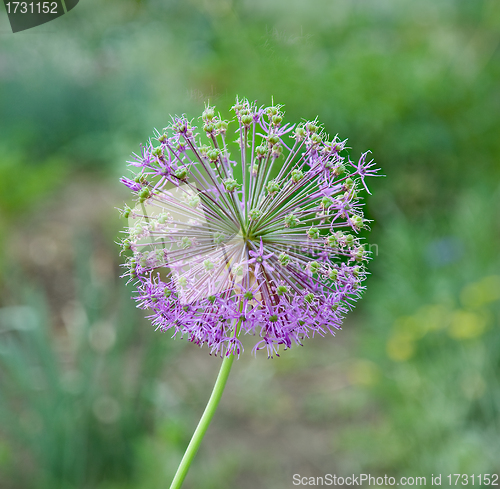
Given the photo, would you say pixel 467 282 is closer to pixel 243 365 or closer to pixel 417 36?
pixel 243 365

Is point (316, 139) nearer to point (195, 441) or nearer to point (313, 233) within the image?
point (313, 233)

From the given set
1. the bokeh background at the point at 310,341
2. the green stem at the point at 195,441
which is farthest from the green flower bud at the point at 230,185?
the bokeh background at the point at 310,341

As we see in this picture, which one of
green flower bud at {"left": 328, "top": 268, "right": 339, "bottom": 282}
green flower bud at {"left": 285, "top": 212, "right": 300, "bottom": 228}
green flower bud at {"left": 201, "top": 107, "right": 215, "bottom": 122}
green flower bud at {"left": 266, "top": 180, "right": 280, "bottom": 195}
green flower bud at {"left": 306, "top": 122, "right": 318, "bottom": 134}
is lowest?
green flower bud at {"left": 328, "top": 268, "right": 339, "bottom": 282}

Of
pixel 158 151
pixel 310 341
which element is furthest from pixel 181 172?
pixel 310 341

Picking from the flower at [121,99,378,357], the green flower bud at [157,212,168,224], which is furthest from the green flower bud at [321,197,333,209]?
the green flower bud at [157,212,168,224]

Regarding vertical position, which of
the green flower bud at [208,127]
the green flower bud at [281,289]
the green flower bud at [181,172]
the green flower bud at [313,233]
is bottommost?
the green flower bud at [281,289]

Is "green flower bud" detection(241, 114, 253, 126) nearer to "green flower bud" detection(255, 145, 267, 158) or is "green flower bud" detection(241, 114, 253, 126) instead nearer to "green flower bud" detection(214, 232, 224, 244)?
"green flower bud" detection(255, 145, 267, 158)

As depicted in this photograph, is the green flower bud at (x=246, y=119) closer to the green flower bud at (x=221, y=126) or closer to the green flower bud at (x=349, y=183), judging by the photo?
the green flower bud at (x=221, y=126)
